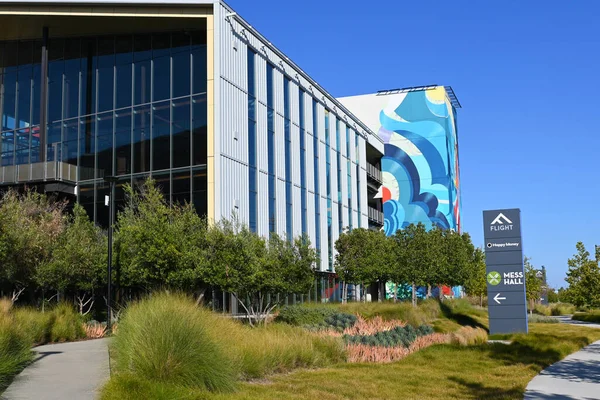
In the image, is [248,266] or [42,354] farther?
[248,266]

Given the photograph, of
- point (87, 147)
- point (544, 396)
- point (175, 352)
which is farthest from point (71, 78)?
point (544, 396)

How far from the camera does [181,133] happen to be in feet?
107

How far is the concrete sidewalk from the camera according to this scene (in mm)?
11648

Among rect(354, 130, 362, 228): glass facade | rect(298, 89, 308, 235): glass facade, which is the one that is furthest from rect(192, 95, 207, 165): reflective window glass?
rect(354, 130, 362, 228): glass facade

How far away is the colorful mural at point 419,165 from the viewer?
75125 millimetres

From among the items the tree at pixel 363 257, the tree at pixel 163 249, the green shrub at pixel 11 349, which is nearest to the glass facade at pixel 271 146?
the tree at pixel 363 257

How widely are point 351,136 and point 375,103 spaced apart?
87.4 ft

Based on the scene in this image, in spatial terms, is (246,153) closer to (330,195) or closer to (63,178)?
(63,178)

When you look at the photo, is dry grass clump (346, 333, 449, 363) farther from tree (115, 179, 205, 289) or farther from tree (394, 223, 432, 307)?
tree (394, 223, 432, 307)

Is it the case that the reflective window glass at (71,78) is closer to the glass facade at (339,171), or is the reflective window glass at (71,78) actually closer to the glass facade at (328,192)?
the glass facade at (328,192)

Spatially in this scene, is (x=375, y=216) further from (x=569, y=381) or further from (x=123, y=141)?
(x=569, y=381)

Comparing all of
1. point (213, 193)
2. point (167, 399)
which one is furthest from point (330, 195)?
point (167, 399)

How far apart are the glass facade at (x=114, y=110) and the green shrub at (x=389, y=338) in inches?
521

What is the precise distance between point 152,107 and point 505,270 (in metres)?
18.7
